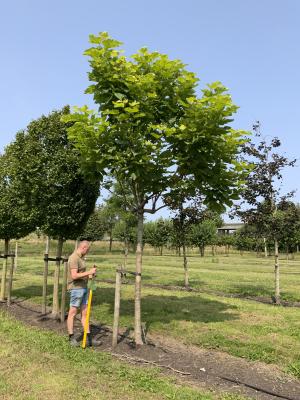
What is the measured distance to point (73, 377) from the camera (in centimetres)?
627

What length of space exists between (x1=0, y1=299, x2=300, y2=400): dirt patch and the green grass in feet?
1.28

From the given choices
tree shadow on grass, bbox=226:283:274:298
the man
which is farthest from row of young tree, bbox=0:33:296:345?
tree shadow on grass, bbox=226:283:274:298

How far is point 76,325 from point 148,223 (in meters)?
62.1

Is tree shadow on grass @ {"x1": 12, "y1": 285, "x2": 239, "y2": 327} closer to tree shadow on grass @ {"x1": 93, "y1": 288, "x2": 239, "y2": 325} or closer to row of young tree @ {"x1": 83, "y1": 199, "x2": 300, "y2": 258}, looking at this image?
tree shadow on grass @ {"x1": 93, "y1": 288, "x2": 239, "y2": 325}

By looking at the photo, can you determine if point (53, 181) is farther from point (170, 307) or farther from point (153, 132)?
point (170, 307)

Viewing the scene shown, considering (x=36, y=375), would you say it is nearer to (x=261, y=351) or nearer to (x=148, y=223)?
(x=261, y=351)

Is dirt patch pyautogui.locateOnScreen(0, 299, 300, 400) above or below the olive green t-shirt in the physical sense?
→ below

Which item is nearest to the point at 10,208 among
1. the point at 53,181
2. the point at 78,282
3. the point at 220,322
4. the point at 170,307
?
the point at 53,181

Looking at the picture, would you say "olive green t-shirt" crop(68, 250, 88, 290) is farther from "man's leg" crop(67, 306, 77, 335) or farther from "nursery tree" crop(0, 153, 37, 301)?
"nursery tree" crop(0, 153, 37, 301)

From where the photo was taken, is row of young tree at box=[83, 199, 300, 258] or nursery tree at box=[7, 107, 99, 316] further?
row of young tree at box=[83, 199, 300, 258]

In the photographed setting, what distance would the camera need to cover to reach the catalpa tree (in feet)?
25.5

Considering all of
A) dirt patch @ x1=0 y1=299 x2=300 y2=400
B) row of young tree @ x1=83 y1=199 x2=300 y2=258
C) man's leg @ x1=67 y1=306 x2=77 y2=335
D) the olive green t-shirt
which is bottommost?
dirt patch @ x1=0 y1=299 x2=300 y2=400

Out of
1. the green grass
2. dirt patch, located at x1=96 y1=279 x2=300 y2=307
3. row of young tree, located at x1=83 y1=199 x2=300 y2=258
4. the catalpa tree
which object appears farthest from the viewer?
row of young tree, located at x1=83 y1=199 x2=300 y2=258

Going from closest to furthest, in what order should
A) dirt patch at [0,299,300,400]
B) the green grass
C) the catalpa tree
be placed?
the green grass < dirt patch at [0,299,300,400] < the catalpa tree
